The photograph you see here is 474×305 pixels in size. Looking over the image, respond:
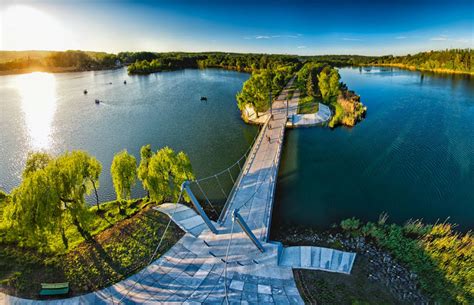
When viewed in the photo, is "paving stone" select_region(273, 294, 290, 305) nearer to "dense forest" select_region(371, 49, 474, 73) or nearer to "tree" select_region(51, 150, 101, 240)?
"tree" select_region(51, 150, 101, 240)

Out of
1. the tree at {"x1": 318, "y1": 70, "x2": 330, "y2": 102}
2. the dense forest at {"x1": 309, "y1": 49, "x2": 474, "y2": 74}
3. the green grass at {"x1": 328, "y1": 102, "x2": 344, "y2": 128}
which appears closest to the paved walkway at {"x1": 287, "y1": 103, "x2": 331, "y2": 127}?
the green grass at {"x1": 328, "y1": 102, "x2": 344, "y2": 128}

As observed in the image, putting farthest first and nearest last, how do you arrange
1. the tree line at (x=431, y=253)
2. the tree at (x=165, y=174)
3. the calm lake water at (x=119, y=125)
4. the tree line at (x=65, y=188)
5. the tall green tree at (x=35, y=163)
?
the calm lake water at (x=119, y=125) < the tree at (x=165, y=174) < the tall green tree at (x=35, y=163) < the tree line at (x=65, y=188) < the tree line at (x=431, y=253)

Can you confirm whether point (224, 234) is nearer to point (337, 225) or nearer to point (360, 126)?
point (337, 225)

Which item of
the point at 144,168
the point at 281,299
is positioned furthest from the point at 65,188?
the point at 281,299

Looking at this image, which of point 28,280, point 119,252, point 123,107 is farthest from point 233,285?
point 123,107

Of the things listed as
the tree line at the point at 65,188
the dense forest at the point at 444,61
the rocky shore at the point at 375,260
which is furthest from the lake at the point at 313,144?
the dense forest at the point at 444,61

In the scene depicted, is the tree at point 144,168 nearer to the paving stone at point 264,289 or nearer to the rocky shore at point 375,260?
the rocky shore at point 375,260
